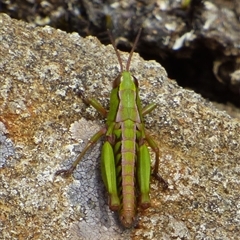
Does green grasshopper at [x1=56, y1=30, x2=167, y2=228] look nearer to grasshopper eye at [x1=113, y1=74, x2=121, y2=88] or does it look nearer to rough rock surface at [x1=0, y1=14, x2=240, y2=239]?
grasshopper eye at [x1=113, y1=74, x2=121, y2=88]

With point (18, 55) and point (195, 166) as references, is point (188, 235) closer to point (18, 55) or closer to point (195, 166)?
point (195, 166)

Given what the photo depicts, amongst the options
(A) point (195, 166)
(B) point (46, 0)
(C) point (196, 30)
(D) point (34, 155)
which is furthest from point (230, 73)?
(D) point (34, 155)

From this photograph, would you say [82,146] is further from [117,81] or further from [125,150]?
[117,81]

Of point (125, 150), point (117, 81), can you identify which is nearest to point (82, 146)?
point (125, 150)

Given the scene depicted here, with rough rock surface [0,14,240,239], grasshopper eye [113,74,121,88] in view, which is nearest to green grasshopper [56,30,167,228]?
grasshopper eye [113,74,121,88]

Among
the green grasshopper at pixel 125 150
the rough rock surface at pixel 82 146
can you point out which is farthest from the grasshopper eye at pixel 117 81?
the rough rock surface at pixel 82 146

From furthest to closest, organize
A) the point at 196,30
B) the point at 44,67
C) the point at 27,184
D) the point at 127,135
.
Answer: the point at 196,30
the point at 44,67
the point at 127,135
the point at 27,184

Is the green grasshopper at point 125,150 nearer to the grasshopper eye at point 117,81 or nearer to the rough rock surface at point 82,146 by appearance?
the grasshopper eye at point 117,81
